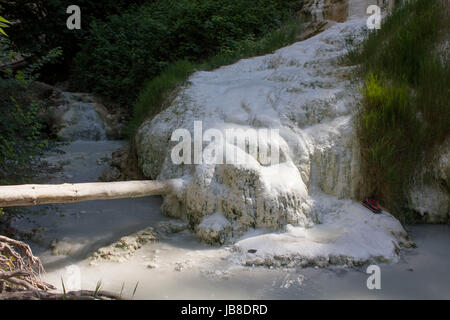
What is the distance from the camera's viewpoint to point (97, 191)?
3246 millimetres

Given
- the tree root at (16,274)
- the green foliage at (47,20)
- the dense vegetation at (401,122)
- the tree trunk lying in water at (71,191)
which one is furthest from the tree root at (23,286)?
the green foliage at (47,20)

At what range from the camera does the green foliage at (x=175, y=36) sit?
25.6 ft

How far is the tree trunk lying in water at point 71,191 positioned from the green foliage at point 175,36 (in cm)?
425

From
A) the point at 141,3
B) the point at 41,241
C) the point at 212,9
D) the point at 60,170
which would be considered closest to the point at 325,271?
the point at 41,241

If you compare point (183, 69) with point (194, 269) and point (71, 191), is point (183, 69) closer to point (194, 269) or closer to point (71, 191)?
point (71, 191)

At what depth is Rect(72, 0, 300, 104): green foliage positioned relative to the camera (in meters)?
7.80

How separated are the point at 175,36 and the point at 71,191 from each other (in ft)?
19.1

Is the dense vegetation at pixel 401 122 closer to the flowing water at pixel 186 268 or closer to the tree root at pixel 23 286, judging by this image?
the flowing water at pixel 186 268

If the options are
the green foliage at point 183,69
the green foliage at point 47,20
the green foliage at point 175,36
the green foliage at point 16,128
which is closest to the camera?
the green foliage at point 16,128

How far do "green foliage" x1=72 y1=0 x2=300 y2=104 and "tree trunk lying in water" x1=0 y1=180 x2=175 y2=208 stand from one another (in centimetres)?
425
